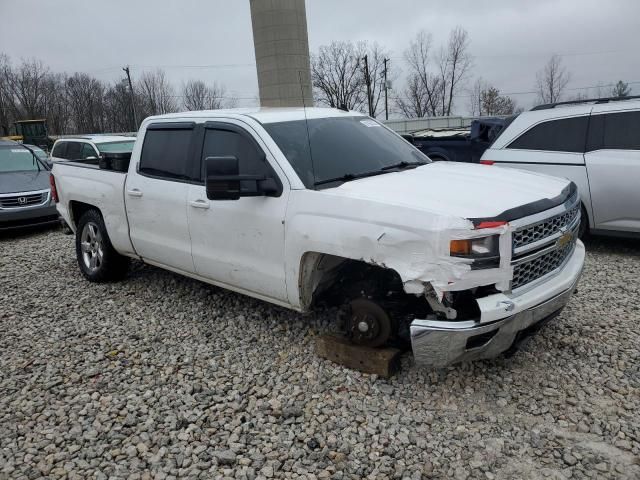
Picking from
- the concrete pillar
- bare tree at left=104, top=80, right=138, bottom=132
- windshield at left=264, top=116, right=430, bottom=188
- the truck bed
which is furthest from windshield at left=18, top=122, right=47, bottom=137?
windshield at left=264, top=116, right=430, bottom=188

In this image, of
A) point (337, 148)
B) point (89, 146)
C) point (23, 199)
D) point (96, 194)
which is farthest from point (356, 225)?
point (89, 146)

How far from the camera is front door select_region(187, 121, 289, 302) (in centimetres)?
371

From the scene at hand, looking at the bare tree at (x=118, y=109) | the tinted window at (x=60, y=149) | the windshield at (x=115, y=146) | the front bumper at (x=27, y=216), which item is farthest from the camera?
the bare tree at (x=118, y=109)

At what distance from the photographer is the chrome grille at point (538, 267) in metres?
3.08

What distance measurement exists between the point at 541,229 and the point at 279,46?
2254 centimetres

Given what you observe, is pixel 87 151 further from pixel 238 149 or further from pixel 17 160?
pixel 238 149

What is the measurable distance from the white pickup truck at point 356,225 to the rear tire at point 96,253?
20.7 inches

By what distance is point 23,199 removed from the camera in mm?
9062

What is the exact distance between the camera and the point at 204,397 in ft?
11.4

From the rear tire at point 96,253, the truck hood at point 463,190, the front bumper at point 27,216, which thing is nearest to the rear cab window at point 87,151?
the front bumper at point 27,216

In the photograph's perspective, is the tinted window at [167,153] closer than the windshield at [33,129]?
Yes

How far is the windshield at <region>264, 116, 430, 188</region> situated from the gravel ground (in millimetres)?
1411

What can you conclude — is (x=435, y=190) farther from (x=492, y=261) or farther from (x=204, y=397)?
(x=204, y=397)

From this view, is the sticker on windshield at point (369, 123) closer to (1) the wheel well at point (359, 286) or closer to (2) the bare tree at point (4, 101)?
(1) the wheel well at point (359, 286)
